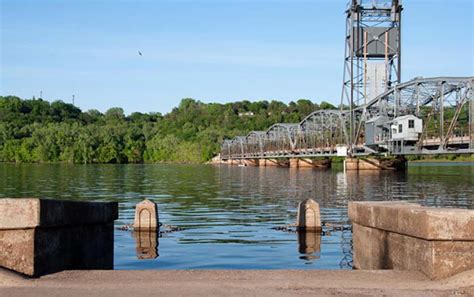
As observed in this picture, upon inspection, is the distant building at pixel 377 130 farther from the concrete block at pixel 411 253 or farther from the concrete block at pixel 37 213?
the concrete block at pixel 37 213

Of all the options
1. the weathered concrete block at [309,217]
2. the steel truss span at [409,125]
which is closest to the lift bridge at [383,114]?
the steel truss span at [409,125]

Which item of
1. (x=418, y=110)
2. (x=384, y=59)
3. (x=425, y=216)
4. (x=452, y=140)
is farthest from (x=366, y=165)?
(x=425, y=216)

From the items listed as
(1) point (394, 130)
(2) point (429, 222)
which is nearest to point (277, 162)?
(1) point (394, 130)

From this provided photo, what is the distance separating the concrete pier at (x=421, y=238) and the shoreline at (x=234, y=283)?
285mm

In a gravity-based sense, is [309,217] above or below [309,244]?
above

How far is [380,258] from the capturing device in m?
10.9

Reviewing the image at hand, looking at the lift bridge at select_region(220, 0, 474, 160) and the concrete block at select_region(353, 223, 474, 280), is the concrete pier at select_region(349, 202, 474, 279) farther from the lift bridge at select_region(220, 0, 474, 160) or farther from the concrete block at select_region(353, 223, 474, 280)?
the lift bridge at select_region(220, 0, 474, 160)

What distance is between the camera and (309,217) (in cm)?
2356

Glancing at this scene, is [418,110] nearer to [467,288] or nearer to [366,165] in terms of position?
[366,165]

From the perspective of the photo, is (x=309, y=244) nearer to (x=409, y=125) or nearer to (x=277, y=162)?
(x=409, y=125)

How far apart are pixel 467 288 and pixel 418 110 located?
71.4m

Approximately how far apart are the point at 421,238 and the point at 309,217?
47.9 ft

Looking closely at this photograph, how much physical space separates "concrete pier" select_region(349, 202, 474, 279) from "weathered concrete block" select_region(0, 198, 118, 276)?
492 centimetres

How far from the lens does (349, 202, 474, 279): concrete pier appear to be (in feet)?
28.4
